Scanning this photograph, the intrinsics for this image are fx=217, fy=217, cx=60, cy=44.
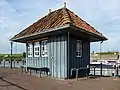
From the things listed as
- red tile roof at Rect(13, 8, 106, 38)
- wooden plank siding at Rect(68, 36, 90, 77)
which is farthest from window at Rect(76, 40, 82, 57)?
red tile roof at Rect(13, 8, 106, 38)

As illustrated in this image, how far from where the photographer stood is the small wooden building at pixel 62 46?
1559cm

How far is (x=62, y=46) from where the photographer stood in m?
15.9

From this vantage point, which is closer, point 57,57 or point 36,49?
point 57,57

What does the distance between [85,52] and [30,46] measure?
5.25 m

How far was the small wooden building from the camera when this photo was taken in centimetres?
1559

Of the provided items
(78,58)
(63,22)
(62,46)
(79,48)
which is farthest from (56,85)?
(79,48)

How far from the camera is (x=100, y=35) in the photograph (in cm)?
1817

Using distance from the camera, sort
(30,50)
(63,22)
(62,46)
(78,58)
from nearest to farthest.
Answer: (63,22) → (62,46) → (78,58) → (30,50)

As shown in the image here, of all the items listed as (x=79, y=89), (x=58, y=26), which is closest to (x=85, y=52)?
(x=58, y=26)

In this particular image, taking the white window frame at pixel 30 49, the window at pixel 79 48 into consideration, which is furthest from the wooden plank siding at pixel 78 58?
the white window frame at pixel 30 49

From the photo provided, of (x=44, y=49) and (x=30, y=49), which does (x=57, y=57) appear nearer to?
(x=44, y=49)

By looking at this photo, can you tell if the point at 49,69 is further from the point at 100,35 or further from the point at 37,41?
the point at 100,35

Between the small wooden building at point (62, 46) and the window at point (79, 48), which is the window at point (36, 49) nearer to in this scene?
the small wooden building at point (62, 46)

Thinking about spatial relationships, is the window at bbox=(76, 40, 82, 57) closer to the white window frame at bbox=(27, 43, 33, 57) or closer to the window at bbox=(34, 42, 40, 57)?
the window at bbox=(34, 42, 40, 57)
